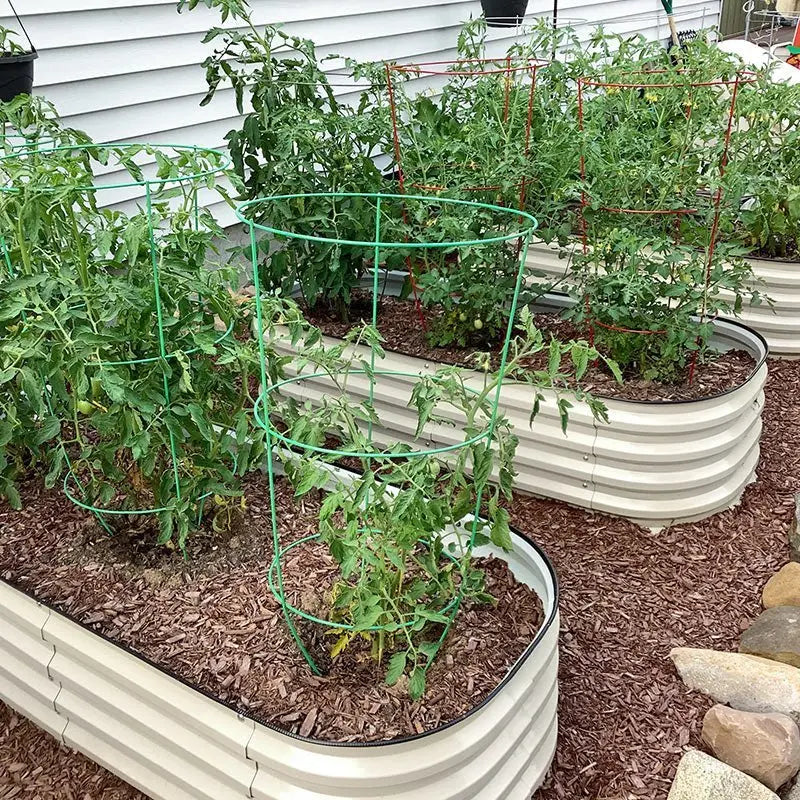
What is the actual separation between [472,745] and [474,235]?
Result: 1929 millimetres

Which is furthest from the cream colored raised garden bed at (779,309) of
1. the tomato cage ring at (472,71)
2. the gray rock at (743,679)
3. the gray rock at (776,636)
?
the gray rock at (743,679)

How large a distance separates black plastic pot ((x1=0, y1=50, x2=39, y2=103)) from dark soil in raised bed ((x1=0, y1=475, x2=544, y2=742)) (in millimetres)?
1393

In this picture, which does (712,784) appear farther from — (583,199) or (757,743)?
(583,199)

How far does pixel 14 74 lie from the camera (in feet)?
9.88

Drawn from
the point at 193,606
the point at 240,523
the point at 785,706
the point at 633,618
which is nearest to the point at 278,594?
the point at 193,606

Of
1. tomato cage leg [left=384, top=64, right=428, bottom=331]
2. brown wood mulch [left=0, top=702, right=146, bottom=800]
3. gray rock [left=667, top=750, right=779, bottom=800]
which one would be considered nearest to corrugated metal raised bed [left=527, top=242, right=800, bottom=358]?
tomato cage leg [left=384, top=64, right=428, bottom=331]

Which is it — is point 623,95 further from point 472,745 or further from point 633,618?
point 472,745

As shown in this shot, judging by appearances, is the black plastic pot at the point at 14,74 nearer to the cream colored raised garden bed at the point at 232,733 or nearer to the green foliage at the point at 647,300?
the cream colored raised garden bed at the point at 232,733

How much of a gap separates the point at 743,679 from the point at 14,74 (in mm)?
3006

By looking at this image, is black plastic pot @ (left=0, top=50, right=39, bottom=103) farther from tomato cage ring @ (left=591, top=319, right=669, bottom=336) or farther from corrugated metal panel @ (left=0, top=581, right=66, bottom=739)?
tomato cage ring @ (left=591, top=319, right=669, bottom=336)

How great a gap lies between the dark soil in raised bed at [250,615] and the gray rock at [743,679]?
0.57 m

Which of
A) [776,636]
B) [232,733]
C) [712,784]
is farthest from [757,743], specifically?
[232,733]

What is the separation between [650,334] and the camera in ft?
10.6

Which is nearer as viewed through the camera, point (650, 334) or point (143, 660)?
point (143, 660)
